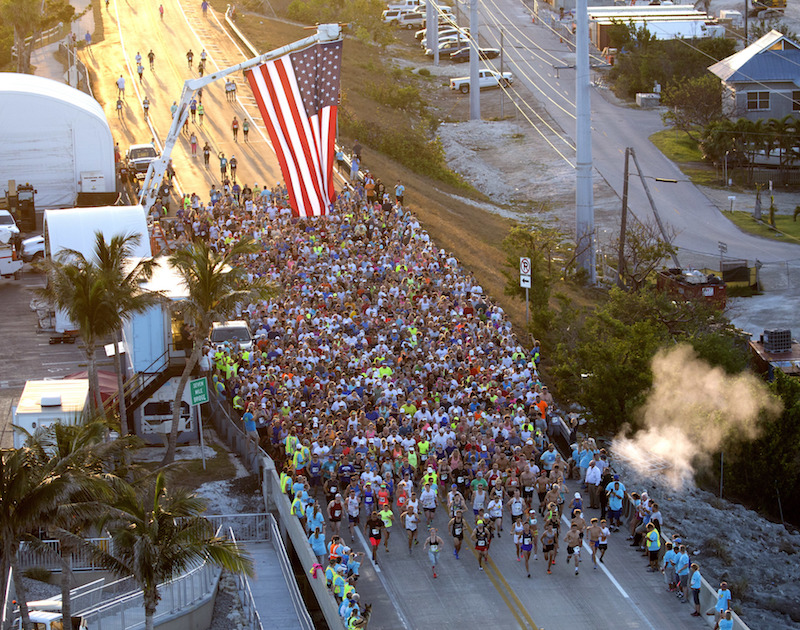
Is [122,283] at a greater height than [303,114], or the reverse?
[303,114]

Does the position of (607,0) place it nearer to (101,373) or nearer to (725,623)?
(101,373)

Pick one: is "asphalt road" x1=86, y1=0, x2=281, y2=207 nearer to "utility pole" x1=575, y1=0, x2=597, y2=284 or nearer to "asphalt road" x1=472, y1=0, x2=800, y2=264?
"utility pole" x1=575, y1=0, x2=597, y2=284

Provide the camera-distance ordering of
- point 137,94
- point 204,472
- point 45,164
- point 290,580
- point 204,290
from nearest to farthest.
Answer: point 290,580 → point 204,290 → point 204,472 → point 45,164 → point 137,94

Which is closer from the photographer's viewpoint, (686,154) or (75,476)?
(75,476)

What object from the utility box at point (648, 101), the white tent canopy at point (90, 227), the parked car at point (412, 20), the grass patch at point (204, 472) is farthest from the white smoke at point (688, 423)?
the parked car at point (412, 20)

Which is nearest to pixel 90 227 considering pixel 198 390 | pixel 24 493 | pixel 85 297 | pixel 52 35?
pixel 85 297

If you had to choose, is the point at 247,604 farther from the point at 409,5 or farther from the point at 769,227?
the point at 409,5
